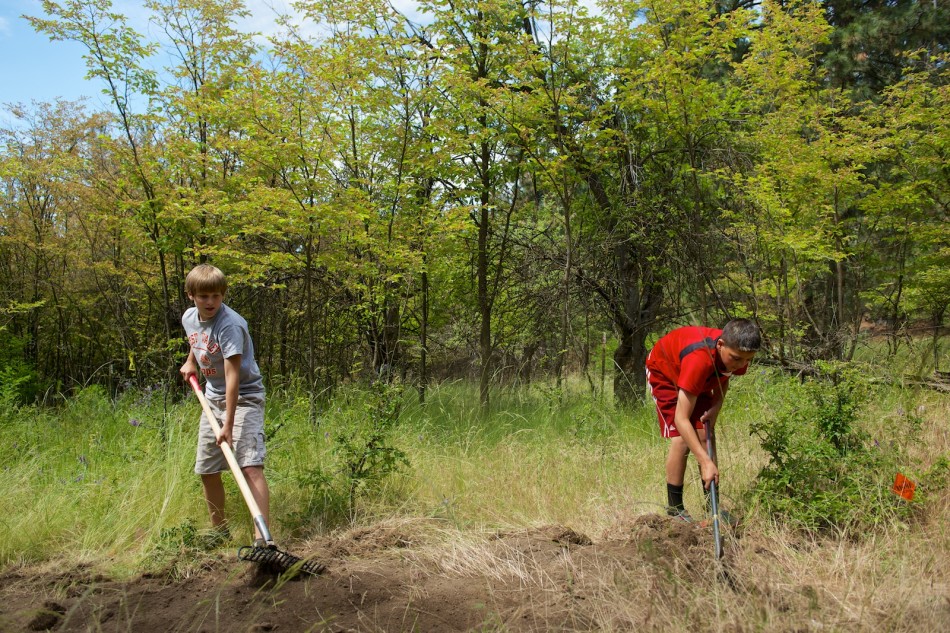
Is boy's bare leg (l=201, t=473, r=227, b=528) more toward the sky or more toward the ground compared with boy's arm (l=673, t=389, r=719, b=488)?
more toward the ground

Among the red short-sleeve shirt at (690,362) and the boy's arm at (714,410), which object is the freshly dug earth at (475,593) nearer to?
the boy's arm at (714,410)

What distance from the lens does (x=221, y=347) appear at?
3.23 metres

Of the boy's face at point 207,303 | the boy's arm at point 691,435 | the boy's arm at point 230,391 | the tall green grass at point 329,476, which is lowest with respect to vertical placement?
the tall green grass at point 329,476

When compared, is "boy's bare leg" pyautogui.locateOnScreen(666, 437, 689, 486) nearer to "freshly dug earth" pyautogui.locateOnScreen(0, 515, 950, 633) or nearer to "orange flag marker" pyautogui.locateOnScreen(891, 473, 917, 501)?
"freshly dug earth" pyautogui.locateOnScreen(0, 515, 950, 633)

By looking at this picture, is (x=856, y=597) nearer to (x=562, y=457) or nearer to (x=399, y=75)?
(x=562, y=457)

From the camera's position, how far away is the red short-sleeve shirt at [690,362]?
10.5 ft

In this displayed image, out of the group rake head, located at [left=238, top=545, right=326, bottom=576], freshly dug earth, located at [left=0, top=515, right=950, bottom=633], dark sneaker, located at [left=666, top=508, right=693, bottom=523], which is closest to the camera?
freshly dug earth, located at [left=0, top=515, right=950, bottom=633]

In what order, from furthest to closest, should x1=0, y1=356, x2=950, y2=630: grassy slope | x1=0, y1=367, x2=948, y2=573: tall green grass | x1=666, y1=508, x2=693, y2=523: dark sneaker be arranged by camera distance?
x1=0, y1=367, x2=948, y2=573: tall green grass → x1=666, y1=508, x2=693, y2=523: dark sneaker → x1=0, y1=356, x2=950, y2=630: grassy slope

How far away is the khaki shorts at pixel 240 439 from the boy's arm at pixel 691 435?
7.02 ft

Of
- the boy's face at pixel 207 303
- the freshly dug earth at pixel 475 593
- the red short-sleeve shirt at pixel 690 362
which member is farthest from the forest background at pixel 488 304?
the boy's face at pixel 207 303

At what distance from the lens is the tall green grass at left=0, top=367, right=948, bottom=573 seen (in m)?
3.50

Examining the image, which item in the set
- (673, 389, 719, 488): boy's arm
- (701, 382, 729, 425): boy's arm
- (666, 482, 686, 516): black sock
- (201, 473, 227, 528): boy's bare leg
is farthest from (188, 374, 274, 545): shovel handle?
(701, 382, 729, 425): boy's arm

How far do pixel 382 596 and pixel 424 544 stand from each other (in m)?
0.72

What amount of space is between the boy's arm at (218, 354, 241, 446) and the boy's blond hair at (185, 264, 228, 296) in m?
0.37
